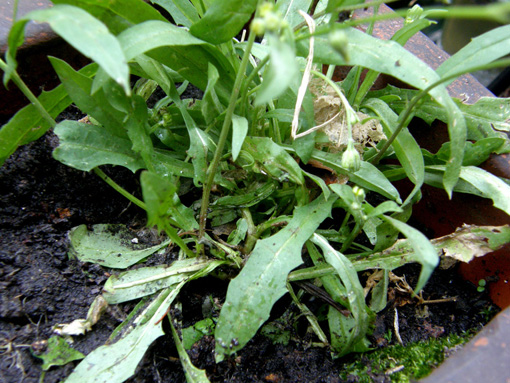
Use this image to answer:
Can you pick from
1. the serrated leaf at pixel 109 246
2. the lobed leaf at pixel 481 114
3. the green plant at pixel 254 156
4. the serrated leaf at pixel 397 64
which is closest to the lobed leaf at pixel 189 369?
the green plant at pixel 254 156

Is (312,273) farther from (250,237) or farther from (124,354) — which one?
(124,354)

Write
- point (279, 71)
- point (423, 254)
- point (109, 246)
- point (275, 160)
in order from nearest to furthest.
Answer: point (279, 71) → point (423, 254) → point (275, 160) → point (109, 246)

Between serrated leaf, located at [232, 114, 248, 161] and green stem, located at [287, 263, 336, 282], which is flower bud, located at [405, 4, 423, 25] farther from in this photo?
green stem, located at [287, 263, 336, 282]

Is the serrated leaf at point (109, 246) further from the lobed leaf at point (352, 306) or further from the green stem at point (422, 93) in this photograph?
the green stem at point (422, 93)

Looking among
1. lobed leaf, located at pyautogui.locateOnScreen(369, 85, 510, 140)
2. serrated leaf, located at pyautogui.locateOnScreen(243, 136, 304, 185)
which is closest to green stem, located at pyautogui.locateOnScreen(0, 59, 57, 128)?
serrated leaf, located at pyautogui.locateOnScreen(243, 136, 304, 185)

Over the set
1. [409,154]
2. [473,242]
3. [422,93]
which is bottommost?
[473,242]

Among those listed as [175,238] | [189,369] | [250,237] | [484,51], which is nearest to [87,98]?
[175,238]

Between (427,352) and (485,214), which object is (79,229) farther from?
(485,214)
